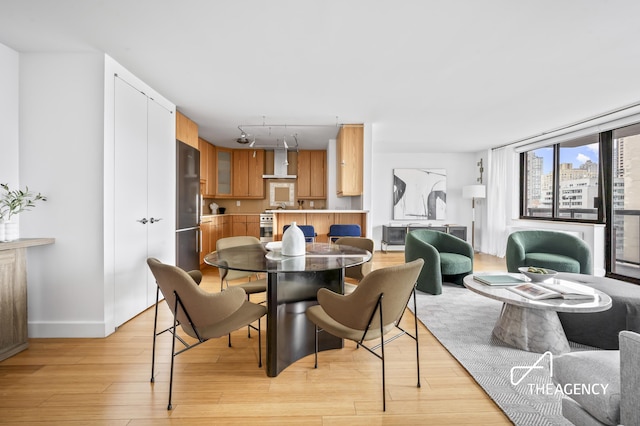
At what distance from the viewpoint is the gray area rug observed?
166cm

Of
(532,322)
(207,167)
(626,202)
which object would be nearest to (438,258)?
(532,322)

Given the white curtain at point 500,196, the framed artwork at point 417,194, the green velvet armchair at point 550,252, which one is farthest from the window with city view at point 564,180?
the framed artwork at point 417,194

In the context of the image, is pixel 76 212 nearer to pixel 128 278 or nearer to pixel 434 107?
pixel 128 278

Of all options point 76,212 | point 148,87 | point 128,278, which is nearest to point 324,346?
point 128,278

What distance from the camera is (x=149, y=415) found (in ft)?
5.39

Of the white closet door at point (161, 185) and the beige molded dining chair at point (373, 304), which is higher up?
the white closet door at point (161, 185)

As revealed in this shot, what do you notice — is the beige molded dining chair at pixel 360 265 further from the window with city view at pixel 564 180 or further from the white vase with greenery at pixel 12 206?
the window with city view at pixel 564 180

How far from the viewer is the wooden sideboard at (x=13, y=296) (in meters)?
2.22

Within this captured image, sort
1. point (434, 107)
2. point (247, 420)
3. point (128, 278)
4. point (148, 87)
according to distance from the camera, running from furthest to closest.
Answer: point (434, 107)
point (148, 87)
point (128, 278)
point (247, 420)

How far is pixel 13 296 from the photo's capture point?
2.31 metres

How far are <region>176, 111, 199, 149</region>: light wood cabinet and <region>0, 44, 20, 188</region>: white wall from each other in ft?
5.79

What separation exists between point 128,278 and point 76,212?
77 centimetres

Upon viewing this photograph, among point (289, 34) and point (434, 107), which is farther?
point (434, 107)

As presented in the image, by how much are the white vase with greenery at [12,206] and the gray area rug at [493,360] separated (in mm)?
3560
